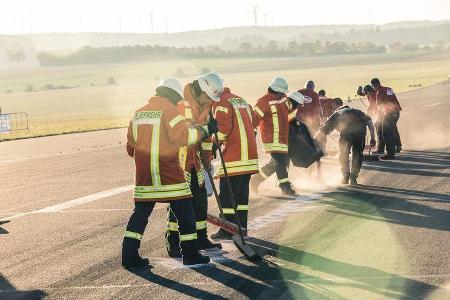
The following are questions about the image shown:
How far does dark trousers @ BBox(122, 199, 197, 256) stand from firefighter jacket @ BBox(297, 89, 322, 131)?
916cm

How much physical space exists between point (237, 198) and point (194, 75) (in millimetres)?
123767

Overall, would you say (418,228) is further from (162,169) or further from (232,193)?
(162,169)

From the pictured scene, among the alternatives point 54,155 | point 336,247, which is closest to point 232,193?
point 336,247

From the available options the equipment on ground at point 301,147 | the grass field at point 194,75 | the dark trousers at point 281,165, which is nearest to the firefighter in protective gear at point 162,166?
the dark trousers at point 281,165

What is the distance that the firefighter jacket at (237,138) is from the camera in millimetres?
10250

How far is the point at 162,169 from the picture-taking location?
8.62 meters

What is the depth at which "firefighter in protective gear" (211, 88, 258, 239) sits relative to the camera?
33.3 feet

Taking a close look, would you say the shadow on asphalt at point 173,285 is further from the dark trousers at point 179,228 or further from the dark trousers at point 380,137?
the dark trousers at point 380,137

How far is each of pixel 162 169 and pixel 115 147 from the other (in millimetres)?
17619

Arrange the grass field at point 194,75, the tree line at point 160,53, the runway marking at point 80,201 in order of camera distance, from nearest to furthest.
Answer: the runway marking at point 80,201, the grass field at point 194,75, the tree line at point 160,53

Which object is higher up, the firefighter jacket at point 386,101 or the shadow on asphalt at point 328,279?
the firefighter jacket at point 386,101

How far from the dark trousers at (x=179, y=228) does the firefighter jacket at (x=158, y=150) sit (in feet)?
0.32

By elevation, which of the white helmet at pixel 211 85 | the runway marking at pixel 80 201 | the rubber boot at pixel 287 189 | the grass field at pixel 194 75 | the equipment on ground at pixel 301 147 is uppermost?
the white helmet at pixel 211 85

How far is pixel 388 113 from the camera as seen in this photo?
19266 millimetres
